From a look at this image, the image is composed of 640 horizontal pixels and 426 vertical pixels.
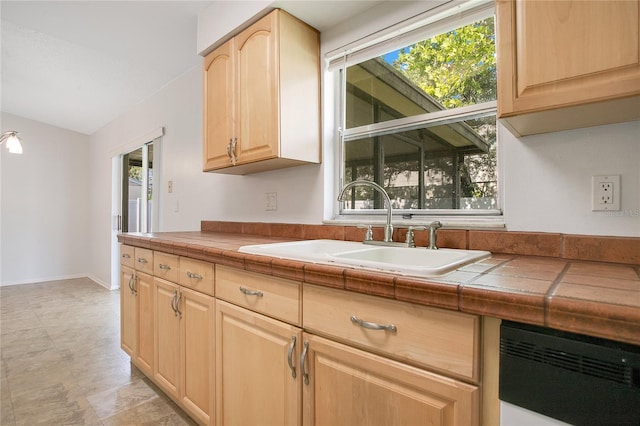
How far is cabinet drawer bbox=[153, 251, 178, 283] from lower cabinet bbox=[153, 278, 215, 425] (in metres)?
0.03

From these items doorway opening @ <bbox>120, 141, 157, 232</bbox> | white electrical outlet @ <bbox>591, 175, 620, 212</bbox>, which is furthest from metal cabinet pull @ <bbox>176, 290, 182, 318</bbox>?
doorway opening @ <bbox>120, 141, 157, 232</bbox>

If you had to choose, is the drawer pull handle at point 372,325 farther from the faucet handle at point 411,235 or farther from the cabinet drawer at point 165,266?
the cabinet drawer at point 165,266

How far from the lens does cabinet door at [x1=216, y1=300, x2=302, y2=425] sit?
105 centimetres

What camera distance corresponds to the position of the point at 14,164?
483cm

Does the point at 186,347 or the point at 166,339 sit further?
the point at 166,339

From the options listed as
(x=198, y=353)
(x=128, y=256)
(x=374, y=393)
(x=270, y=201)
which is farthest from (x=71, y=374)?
(x=374, y=393)

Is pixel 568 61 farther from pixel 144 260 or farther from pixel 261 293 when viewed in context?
pixel 144 260

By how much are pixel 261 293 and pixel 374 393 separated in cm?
51

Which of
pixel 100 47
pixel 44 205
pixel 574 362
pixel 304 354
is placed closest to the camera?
pixel 574 362

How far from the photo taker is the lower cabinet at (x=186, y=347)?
1.43 m

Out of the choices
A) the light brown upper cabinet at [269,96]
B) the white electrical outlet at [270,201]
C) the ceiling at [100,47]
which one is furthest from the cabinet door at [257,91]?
the white electrical outlet at [270,201]

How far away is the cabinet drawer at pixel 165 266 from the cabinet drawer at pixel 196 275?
0.19 feet

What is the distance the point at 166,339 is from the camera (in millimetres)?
1728

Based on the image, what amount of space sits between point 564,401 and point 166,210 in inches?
132
